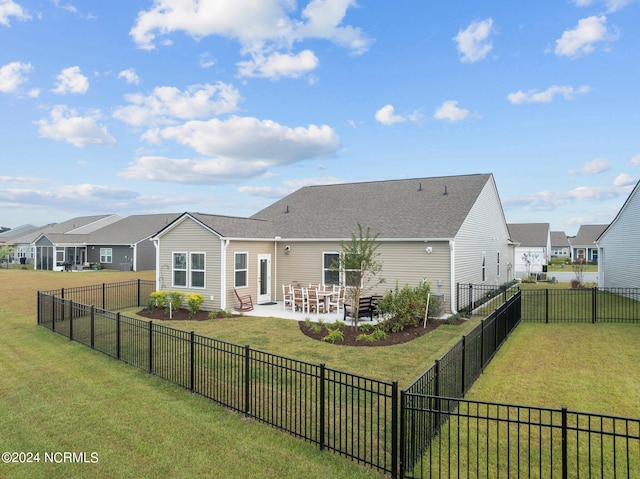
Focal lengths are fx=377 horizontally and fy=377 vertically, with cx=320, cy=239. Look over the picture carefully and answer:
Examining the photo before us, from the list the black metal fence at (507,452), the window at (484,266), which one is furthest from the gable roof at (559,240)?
the black metal fence at (507,452)

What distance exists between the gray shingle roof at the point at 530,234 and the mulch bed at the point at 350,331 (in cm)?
4595

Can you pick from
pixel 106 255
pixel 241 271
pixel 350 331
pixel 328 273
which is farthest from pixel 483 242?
pixel 106 255

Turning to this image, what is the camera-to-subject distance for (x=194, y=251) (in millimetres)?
16109

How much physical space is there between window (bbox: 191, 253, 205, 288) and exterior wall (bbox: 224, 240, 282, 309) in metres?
1.30

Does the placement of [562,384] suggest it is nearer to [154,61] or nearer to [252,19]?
[252,19]

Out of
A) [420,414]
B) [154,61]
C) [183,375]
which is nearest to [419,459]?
[420,414]

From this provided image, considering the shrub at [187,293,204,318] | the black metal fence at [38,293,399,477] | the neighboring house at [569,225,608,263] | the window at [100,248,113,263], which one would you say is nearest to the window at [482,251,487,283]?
the black metal fence at [38,293,399,477]

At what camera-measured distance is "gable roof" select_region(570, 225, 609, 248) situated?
57344 mm

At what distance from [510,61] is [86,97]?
60.1ft

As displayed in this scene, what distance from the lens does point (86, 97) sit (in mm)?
17062

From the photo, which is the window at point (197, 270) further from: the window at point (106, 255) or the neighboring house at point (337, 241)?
the window at point (106, 255)

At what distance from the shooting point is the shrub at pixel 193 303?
1460 cm

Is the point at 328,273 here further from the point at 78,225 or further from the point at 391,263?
the point at 78,225

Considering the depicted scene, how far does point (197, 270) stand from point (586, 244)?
61219mm
